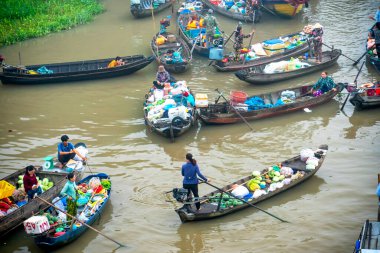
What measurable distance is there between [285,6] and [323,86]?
26.5 feet

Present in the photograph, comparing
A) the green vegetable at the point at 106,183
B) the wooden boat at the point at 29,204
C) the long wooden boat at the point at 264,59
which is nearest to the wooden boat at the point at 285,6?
the long wooden boat at the point at 264,59

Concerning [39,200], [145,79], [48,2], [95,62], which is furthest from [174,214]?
[48,2]

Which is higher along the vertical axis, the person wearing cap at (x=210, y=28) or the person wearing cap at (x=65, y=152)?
the person wearing cap at (x=210, y=28)

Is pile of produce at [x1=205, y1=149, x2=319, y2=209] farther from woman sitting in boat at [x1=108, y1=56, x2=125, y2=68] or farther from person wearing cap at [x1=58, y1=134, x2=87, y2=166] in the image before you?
woman sitting in boat at [x1=108, y1=56, x2=125, y2=68]

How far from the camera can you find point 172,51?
63.0 feet

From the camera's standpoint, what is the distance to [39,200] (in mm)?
10625

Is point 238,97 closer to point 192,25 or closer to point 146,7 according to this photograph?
point 192,25

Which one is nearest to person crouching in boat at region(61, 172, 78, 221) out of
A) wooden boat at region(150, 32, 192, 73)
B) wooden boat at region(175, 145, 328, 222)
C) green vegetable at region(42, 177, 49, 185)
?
green vegetable at region(42, 177, 49, 185)

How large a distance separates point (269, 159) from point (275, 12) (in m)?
11.8

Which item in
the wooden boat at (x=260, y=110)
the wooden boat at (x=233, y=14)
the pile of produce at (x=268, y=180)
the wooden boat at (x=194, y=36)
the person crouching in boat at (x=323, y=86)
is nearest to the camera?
the pile of produce at (x=268, y=180)

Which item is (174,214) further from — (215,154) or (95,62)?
(95,62)

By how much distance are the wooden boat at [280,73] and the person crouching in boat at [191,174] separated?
270 inches

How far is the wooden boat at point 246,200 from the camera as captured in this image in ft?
34.4

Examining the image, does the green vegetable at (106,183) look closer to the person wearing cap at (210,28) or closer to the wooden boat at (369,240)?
the wooden boat at (369,240)
